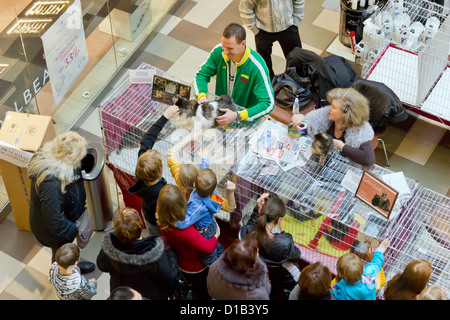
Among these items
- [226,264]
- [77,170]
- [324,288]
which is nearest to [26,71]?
[77,170]

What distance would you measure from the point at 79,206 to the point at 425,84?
344 cm

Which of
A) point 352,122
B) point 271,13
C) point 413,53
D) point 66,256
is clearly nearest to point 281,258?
point 352,122

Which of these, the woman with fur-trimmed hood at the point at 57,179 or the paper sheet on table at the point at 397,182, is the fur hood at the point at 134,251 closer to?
the woman with fur-trimmed hood at the point at 57,179

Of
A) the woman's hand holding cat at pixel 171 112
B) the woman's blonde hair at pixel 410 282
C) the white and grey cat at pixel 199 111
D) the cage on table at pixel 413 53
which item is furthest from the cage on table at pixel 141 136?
the cage on table at pixel 413 53

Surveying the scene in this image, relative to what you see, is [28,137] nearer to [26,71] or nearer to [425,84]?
[26,71]

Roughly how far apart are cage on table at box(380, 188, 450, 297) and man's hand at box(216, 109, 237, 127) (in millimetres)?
1405

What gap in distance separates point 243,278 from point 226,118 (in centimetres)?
142

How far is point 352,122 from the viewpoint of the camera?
179 inches

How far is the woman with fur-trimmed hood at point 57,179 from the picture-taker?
164 inches

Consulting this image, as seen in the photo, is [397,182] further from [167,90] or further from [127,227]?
[127,227]

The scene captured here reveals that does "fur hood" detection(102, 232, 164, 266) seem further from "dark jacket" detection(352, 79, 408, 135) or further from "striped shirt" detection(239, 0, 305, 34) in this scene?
"striped shirt" detection(239, 0, 305, 34)

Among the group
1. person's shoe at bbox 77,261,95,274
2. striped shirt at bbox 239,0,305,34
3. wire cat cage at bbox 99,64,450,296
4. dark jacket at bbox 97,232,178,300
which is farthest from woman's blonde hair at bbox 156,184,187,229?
striped shirt at bbox 239,0,305,34

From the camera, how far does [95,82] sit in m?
6.59
